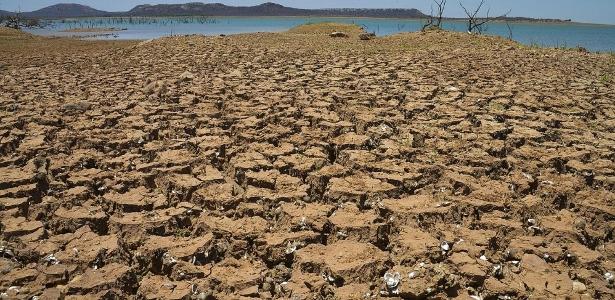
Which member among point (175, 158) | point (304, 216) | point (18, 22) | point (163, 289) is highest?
point (18, 22)

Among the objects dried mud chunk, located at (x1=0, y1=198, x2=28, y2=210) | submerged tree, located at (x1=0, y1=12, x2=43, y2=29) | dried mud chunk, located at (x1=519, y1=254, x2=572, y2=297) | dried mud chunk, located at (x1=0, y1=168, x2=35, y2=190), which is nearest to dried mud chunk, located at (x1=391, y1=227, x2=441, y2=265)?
dried mud chunk, located at (x1=519, y1=254, x2=572, y2=297)

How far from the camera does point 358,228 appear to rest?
6.65ft

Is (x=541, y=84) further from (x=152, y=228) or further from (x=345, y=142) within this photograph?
(x=152, y=228)

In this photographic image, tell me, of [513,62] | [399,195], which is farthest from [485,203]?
[513,62]

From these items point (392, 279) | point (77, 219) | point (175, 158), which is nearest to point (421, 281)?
point (392, 279)

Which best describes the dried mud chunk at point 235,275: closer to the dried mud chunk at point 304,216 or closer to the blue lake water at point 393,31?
the dried mud chunk at point 304,216

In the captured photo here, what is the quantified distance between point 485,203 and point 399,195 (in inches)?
17.5

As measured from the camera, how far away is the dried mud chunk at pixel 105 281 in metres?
1.64

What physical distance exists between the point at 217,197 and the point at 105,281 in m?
Answer: 0.77

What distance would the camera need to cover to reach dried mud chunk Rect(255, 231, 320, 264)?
188 centimetres

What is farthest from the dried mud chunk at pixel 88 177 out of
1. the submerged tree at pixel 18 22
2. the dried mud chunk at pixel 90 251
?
the submerged tree at pixel 18 22

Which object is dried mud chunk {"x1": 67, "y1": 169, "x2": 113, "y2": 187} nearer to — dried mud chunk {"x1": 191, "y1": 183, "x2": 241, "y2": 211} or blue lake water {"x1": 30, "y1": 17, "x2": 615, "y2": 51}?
dried mud chunk {"x1": 191, "y1": 183, "x2": 241, "y2": 211}

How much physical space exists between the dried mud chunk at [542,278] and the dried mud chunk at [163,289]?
1334mm

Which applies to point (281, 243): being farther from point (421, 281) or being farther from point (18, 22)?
point (18, 22)
